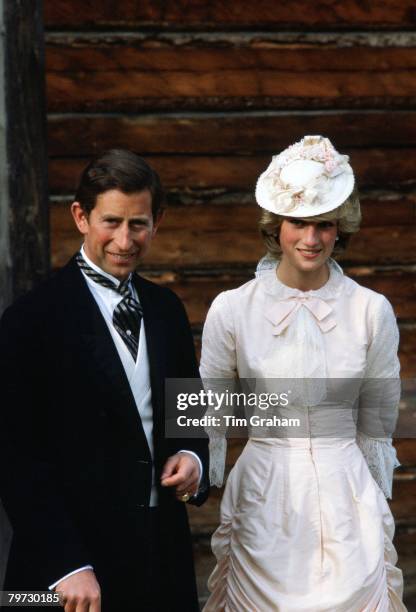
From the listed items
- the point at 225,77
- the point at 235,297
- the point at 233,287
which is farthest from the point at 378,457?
the point at 225,77

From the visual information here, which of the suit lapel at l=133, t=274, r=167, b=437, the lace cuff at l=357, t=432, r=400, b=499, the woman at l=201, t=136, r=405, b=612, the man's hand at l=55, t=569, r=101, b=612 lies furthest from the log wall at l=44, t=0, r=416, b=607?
the man's hand at l=55, t=569, r=101, b=612

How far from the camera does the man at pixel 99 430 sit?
2627 mm

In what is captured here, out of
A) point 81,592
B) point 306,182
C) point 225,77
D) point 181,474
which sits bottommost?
point 81,592

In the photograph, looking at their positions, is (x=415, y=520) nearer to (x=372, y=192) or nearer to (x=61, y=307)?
(x=372, y=192)

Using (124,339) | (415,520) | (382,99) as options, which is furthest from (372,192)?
(124,339)

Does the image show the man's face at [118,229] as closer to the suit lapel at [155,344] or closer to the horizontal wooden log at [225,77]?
the suit lapel at [155,344]

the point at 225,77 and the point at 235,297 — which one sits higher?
the point at 225,77

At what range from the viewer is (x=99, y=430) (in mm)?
2711

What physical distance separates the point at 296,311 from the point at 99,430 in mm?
854

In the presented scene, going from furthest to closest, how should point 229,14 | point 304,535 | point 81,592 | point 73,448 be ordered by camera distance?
point 229,14 < point 304,535 < point 73,448 < point 81,592

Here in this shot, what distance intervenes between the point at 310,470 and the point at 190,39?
204 cm

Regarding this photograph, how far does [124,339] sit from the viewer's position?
110 inches

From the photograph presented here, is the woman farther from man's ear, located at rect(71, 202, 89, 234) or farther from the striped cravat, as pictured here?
→ man's ear, located at rect(71, 202, 89, 234)

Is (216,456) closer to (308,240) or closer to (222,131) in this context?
(308,240)
